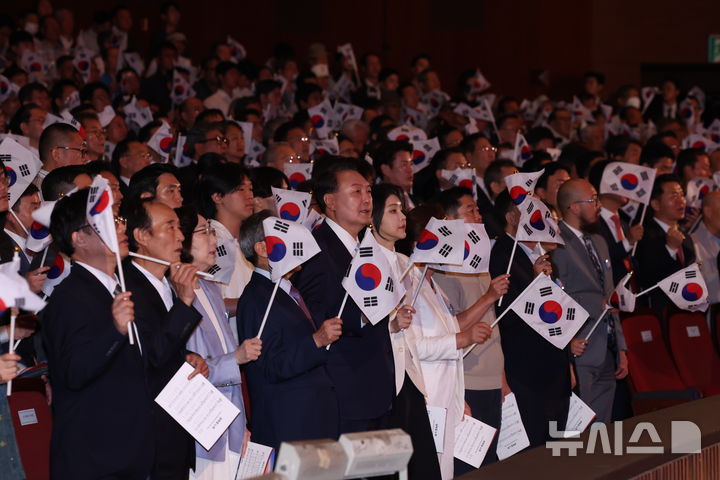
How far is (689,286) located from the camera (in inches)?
241

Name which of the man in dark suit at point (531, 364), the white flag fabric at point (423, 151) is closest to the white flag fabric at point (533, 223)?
the man in dark suit at point (531, 364)

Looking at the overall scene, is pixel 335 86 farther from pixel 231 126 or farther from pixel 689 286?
pixel 689 286

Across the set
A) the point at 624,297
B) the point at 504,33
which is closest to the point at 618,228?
the point at 624,297

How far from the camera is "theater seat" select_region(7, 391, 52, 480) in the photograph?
3834 mm

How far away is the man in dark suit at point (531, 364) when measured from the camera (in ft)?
17.7

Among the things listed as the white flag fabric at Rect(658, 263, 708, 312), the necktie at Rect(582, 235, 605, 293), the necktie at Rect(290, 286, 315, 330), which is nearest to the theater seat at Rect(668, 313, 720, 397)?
the white flag fabric at Rect(658, 263, 708, 312)

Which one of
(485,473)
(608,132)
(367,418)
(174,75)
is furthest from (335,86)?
(485,473)

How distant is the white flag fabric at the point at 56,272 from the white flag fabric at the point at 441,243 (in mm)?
1422

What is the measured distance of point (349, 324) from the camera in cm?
425

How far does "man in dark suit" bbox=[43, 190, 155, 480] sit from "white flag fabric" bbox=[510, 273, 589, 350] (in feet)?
7.52

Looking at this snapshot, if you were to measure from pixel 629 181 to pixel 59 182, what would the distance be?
3771mm

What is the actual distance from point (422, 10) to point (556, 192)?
9181mm

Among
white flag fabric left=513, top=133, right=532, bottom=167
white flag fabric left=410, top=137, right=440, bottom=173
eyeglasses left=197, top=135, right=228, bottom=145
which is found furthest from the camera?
white flag fabric left=513, top=133, right=532, bottom=167

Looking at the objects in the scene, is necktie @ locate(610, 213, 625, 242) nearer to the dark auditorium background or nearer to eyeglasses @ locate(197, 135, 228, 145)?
eyeglasses @ locate(197, 135, 228, 145)
